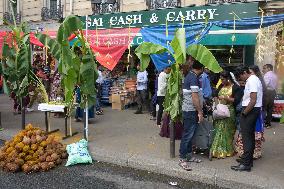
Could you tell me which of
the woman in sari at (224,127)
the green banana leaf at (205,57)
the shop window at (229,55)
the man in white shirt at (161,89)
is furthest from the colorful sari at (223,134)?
the shop window at (229,55)

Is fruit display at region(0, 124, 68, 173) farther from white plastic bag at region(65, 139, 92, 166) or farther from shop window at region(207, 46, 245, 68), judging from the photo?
shop window at region(207, 46, 245, 68)

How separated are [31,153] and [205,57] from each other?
12.5ft

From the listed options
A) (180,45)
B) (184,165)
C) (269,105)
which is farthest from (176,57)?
(269,105)

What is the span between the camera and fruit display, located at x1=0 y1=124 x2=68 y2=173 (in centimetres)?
629

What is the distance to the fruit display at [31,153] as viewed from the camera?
6.29 meters

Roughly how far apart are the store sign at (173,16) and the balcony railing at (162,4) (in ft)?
3.28

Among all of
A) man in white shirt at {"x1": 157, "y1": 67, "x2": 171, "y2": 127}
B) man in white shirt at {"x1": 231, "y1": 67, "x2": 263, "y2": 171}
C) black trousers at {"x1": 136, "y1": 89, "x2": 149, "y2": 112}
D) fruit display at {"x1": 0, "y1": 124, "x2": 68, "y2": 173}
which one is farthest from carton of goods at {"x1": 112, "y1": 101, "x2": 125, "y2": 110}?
man in white shirt at {"x1": 231, "y1": 67, "x2": 263, "y2": 171}

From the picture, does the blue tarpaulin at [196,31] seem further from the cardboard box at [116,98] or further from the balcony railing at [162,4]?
the balcony railing at [162,4]

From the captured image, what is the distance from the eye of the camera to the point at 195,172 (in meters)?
5.99

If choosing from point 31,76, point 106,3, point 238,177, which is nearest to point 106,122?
point 31,76

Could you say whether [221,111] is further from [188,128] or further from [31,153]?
[31,153]

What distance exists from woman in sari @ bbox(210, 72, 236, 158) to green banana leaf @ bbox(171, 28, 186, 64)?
1050mm

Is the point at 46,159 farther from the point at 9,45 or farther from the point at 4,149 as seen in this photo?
the point at 9,45

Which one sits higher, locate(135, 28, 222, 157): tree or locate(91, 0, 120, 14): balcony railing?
locate(91, 0, 120, 14): balcony railing
